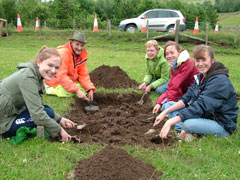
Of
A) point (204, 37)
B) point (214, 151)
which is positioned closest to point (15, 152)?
point (214, 151)

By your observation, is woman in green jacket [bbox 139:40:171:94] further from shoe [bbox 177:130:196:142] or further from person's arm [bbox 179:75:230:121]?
person's arm [bbox 179:75:230:121]

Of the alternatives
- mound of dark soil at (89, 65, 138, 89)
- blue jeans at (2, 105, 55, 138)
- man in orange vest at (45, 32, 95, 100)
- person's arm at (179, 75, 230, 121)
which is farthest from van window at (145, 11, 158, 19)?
blue jeans at (2, 105, 55, 138)

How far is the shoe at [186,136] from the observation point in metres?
3.74

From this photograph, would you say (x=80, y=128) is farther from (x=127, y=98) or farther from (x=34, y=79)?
(x=127, y=98)

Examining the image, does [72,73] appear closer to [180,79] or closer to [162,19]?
[180,79]

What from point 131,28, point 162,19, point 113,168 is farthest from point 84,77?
point 131,28

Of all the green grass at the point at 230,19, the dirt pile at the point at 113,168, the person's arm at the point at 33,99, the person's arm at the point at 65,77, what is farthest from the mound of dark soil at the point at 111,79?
the green grass at the point at 230,19

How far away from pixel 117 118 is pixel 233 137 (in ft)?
6.56

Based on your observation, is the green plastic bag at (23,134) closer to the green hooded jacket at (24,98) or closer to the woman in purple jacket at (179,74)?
the green hooded jacket at (24,98)

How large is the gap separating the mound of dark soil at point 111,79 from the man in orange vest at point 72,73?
0.80 meters

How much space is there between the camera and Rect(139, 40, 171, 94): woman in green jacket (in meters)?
6.28

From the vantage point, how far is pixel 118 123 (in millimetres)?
4660

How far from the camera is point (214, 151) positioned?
11.1 ft

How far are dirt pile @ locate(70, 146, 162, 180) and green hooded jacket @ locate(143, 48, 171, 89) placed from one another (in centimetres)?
365
